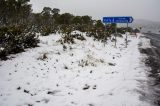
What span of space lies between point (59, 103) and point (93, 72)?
14.9 feet

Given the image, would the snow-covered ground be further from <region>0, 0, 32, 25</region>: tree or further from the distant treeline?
<region>0, 0, 32, 25</region>: tree

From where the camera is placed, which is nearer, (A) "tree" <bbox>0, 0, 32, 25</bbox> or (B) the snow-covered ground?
(B) the snow-covered ground

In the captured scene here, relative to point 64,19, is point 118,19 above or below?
below

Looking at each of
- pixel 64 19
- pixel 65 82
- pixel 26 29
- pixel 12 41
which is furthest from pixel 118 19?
pixel 64 19

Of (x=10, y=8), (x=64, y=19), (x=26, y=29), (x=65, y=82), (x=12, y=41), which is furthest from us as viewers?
(x=64, y=19)

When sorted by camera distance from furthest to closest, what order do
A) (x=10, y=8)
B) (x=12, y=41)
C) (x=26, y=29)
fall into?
(x=10, y=8), (x=26, y=29), (x=12, y=41)

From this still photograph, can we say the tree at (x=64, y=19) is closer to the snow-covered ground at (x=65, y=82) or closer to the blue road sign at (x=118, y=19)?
the blue road sign at (x=118, y=19)

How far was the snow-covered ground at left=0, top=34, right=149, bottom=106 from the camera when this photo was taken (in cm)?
743

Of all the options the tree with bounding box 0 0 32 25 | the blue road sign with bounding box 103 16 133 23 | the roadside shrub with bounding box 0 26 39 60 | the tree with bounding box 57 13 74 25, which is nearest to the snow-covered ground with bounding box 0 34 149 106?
the roadside shrub with bounding box 0 26 39 60

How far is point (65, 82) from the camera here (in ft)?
31.5

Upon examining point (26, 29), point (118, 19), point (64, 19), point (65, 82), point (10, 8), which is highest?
point (10, 8)

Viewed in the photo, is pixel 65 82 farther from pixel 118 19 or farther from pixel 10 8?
pixel 10 8

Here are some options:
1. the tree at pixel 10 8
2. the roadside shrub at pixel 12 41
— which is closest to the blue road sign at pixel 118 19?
the roadside shrub at pixel 12 41

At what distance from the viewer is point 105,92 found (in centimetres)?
838
